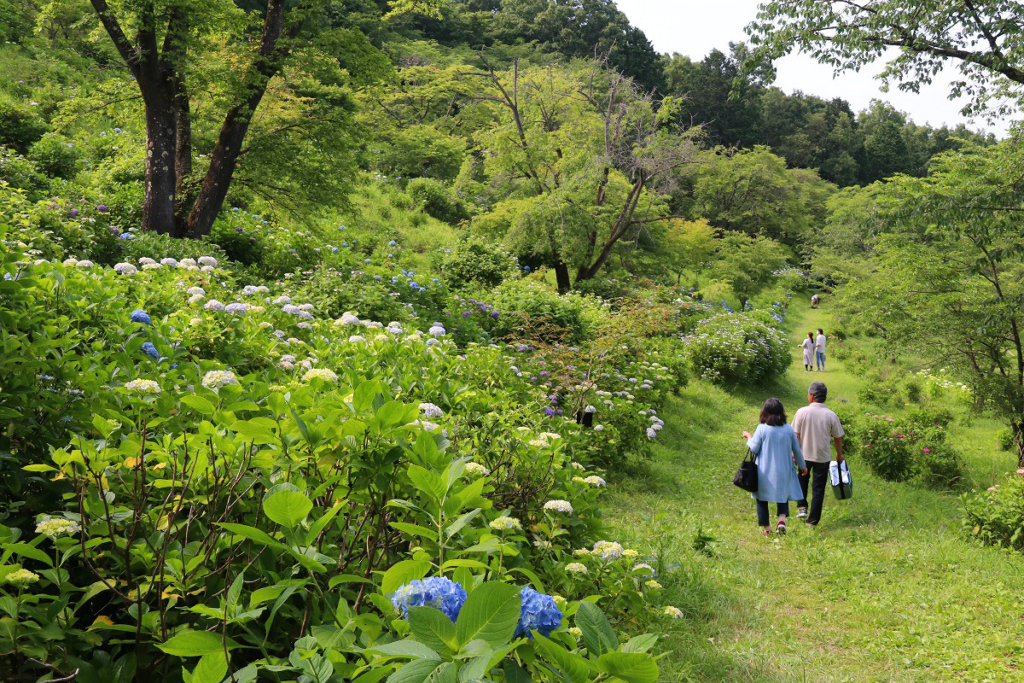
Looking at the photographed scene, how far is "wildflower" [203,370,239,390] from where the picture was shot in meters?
1.98

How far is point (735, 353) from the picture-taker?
513 inches

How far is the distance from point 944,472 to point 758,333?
6.78 m

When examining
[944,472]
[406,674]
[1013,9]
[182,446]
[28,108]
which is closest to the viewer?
[406,674]

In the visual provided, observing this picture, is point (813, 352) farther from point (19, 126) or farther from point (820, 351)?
point (19, 126)

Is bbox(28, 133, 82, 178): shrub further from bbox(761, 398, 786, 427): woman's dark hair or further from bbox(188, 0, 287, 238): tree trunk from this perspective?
bbox(761, 398, 786, 427): woman's dark hair

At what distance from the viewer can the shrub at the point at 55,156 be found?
379 inches

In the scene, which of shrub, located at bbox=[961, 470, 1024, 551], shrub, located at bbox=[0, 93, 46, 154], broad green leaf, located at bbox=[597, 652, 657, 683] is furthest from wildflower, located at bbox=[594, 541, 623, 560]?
shrub, located at bbox=[0, 93, 46, 154]

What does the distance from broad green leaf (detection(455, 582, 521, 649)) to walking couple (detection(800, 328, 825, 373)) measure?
1745cm

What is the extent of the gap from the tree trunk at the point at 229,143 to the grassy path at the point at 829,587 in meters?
6.57

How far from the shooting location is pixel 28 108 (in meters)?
10.6

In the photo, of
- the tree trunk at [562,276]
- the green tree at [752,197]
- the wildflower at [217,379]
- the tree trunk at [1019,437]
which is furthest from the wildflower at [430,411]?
the green tree at [752,197]

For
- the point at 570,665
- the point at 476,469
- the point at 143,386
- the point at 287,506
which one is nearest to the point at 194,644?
the point at 287,506

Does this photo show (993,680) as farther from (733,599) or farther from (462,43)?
(462,43)

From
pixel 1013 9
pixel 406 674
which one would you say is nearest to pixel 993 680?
pixel 406 674
